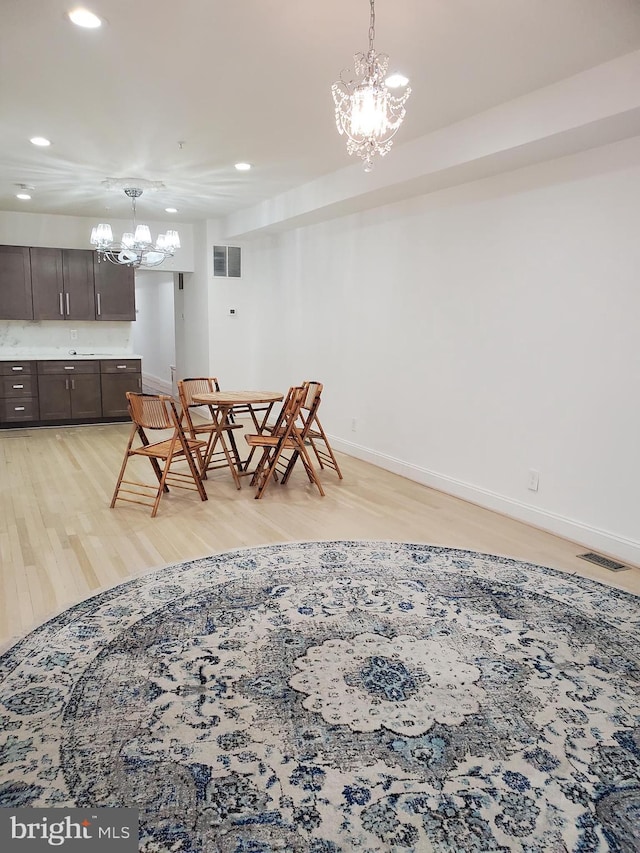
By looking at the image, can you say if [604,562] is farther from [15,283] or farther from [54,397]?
[15,283]

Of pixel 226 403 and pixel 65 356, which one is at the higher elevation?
pixel 65 356

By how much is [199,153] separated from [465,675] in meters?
4.35

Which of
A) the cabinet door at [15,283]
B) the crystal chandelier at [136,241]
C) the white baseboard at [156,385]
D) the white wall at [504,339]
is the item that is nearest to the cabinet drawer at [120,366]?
the cabinet door at [15,283]

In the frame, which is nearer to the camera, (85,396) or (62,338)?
(85,396)

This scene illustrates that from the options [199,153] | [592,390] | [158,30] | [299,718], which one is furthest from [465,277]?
[299,718]

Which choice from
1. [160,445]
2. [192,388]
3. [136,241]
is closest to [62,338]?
[136,241]

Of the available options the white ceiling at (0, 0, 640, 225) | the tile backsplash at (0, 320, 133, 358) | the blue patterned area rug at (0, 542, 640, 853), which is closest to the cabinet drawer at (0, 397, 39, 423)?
the tile backsplash at (0, 320, 133, 358)

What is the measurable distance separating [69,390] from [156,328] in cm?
443

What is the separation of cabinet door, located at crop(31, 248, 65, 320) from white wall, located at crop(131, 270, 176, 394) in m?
2.67

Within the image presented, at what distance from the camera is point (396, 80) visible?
11.2 feet

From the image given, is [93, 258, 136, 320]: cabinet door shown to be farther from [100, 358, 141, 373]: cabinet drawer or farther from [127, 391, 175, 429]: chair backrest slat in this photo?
[127, 391, 175, 429]: chair backrest slat

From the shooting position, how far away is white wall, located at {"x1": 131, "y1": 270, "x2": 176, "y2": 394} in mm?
10835

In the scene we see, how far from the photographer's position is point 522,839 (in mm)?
1613

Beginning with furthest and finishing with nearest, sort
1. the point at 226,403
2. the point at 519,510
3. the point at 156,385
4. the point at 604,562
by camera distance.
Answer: the point at 156,385 < the point at 226,403 < the point at 519,510 < the point at 604,562
